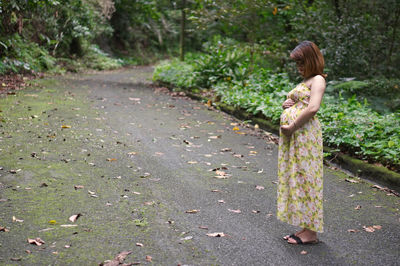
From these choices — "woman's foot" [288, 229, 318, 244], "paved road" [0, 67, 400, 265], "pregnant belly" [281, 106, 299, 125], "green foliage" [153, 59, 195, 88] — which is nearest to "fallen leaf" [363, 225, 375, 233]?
"paved road" [0, 67, 400, 265]

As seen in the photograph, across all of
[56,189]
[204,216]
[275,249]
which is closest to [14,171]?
[56,189]

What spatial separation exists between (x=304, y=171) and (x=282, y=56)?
1082cm

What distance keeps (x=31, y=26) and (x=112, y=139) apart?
1416 centimetres

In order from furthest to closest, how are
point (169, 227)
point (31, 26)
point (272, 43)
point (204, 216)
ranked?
point (31, 26) → point (272, 43) → point (204, 216) → point (169, 227)

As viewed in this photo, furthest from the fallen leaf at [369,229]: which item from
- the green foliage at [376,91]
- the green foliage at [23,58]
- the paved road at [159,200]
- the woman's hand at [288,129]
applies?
the green foliage at [23,58]

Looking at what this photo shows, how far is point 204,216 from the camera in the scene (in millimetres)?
4453

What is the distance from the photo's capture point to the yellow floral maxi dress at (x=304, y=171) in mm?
3854

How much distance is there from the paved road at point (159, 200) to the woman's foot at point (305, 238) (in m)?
0.06

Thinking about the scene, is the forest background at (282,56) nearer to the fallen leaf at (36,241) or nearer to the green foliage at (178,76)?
the green foliage at (178,76)

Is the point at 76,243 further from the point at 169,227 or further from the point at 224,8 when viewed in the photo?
the point at 224,8

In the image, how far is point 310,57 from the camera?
12.5ft

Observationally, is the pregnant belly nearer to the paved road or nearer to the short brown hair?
the short brown hair

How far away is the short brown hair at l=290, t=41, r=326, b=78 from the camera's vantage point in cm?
381

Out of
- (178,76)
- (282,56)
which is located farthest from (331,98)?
(178,76)
